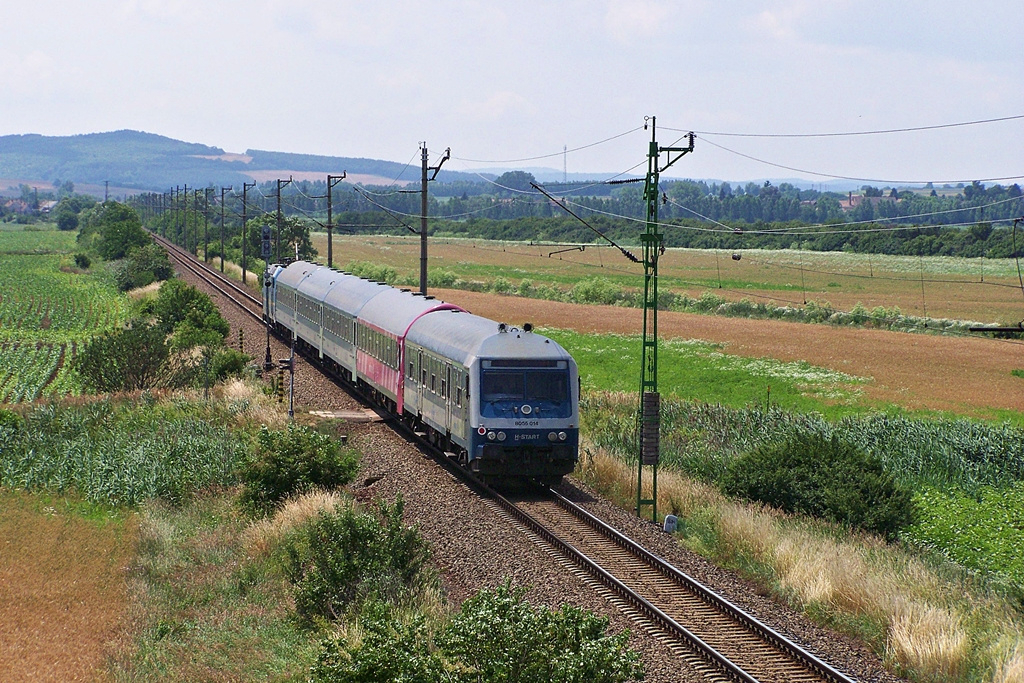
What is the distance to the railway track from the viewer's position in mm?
13797

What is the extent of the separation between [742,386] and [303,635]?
34973mm

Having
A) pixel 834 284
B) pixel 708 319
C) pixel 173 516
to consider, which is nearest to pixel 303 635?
pixel 173 516

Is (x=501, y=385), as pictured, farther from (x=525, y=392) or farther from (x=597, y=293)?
(x=597, y=293)

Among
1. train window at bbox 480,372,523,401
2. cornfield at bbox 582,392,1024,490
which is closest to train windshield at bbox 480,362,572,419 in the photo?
train window at bbox 480,372,523,401

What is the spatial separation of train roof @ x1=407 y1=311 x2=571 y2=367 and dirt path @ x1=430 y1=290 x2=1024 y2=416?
24986 millimetres

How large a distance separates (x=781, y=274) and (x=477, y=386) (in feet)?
345

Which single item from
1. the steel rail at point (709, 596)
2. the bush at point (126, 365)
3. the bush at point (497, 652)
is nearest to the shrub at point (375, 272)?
the bush at point (126, 365)

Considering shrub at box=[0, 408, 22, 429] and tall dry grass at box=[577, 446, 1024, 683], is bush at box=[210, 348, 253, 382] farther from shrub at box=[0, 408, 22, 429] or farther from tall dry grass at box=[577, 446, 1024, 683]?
tall dry grass at box=[577, 446, 1024, 683]

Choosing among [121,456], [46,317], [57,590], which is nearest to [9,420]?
[121,456]

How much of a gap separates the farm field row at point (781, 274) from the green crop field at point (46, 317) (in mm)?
28229

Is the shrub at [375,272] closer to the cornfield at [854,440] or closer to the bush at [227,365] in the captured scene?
the bush at [227,365]

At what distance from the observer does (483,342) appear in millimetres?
22500

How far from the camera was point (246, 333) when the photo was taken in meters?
53.4

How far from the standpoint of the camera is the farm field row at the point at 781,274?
92062 mm
